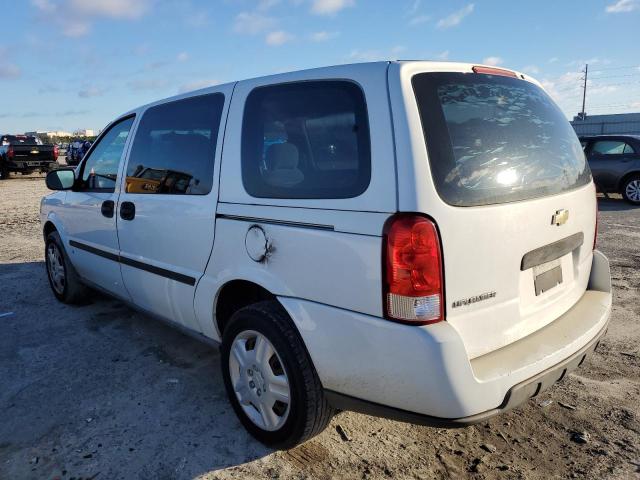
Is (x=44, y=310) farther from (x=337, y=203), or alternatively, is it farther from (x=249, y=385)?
(x=337, y=203)

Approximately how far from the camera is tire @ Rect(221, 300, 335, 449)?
233 centimetres

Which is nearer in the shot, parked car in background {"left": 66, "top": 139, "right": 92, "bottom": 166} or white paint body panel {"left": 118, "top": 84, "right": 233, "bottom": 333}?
white paint body panel {"left": 118, "top": 84, "right": 233, "bottom": 333}

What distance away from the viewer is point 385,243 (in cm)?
197

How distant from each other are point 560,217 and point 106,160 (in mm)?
3430

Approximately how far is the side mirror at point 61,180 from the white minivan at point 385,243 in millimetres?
1882

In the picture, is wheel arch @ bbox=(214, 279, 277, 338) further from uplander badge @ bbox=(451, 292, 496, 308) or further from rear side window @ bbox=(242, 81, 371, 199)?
uplander badge @ bbox=(451, 292, 496, 308)

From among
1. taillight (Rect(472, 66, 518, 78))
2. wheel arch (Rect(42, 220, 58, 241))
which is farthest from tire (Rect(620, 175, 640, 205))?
wheel arch (Rect(42, 220, 58, 241))

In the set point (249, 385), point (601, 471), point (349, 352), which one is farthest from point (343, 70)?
point (601, 471)

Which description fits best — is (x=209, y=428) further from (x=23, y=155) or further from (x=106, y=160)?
(x=23, y=155)

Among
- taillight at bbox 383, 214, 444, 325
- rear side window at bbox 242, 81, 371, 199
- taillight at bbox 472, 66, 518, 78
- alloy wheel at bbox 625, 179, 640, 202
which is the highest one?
taillight at bbox 472, 66, 518, 78

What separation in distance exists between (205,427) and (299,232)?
52.6 inches

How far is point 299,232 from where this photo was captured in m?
2.28

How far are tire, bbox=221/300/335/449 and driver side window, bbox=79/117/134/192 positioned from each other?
1918mm

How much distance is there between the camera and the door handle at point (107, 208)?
3820 mm
